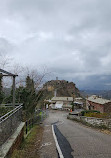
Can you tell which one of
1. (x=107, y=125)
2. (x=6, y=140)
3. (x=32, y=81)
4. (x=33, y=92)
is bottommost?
(x=107, y=125)

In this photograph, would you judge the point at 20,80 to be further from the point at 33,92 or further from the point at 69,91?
the point at 69,91

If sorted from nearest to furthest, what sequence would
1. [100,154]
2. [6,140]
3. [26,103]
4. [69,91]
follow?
[6,140], [100,154], [26,103], [69,91]

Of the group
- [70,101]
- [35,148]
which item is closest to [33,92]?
[35,148]

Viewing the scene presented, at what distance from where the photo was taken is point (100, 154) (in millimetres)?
5754

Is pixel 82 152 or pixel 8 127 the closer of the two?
pixel 8 127

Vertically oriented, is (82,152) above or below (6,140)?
below

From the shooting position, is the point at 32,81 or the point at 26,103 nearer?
the point at 26,103

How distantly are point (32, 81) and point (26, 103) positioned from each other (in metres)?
2.91

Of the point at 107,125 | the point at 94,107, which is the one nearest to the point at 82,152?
the point at 107,125

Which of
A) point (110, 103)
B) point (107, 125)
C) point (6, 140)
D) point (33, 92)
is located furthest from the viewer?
point (110, 103)

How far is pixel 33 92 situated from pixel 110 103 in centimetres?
2142

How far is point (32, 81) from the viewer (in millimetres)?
17203

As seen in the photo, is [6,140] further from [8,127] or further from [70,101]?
[70,101]

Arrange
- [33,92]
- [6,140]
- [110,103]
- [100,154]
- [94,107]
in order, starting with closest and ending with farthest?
[6,140] → [100,154] → [33,92] → [110,103] → [94,107]
